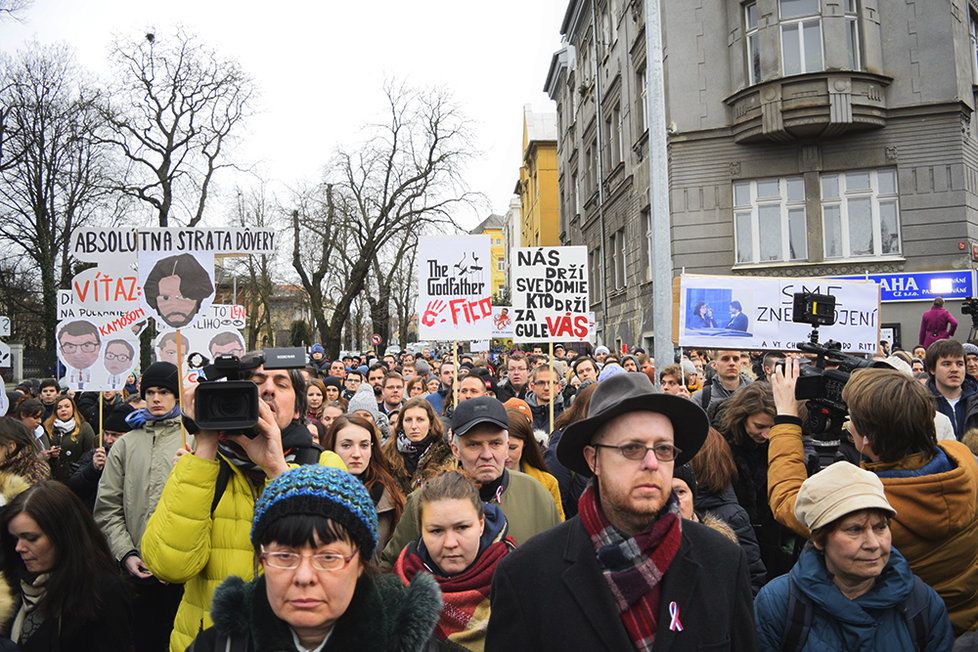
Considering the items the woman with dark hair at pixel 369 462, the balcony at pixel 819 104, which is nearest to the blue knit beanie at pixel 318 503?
the woman with dark hair at pixel 369 462

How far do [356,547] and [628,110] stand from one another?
23424 millimetres

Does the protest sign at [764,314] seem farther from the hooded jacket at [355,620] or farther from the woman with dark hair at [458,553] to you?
the hooded jacket at [355,620]

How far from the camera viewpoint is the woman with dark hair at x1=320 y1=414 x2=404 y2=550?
439cm

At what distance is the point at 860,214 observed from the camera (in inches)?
727

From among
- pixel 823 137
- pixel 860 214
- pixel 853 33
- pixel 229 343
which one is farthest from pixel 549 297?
pixel 853 33

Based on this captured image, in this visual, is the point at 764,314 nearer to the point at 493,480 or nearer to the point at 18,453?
the point at 493,480

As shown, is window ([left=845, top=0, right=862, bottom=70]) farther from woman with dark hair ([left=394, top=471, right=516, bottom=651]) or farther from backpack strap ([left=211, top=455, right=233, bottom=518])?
backpack strap ([left=211, top=455, right=233, bottom=518])

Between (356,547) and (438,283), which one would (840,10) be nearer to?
(438,283)

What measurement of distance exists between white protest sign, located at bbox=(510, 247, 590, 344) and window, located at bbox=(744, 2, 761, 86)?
12447mm

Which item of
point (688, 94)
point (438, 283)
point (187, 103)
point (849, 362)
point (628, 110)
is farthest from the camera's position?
point (187, 103)

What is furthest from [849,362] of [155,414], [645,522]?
[155,414]

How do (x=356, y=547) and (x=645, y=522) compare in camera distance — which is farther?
(x=356, y=547)

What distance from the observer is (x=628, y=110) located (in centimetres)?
2391

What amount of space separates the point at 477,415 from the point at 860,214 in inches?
693
